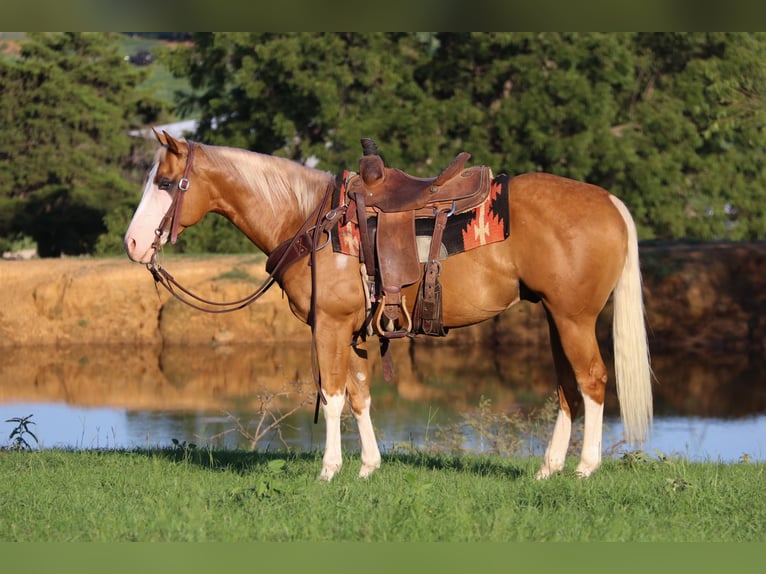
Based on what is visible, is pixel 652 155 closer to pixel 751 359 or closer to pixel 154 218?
pixel 751 359

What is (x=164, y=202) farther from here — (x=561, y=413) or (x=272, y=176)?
(x=561, y=413)

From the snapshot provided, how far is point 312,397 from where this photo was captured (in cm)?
1002

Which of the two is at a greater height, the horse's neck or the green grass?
the horse's neck

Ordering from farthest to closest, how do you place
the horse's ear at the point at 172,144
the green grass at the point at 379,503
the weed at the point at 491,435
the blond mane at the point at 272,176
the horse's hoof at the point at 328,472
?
the weed at the point at 491,435
the blond mane at the point at 272,176
the horse's hoof at the point at 328,472
the horse's ear at the point at 172,144
the green grass at the point at 379,503

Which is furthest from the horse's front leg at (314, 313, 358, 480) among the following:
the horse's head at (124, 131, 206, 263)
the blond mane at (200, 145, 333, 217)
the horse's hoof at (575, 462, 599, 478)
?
the horse's hoof at (575, 462, 599, 478)

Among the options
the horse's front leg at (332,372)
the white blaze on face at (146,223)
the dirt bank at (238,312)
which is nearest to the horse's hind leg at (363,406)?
the horse's front leg at (332,372)

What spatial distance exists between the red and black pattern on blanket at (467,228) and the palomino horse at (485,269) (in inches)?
2.3

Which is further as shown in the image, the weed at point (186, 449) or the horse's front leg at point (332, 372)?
the weed at point (186, 449)

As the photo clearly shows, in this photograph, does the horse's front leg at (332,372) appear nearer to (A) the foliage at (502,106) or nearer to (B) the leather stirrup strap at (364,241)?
(B) the leather stirrup strap at (364,241)

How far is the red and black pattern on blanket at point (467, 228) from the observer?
634 centimetres

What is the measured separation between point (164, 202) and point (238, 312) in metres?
15.0

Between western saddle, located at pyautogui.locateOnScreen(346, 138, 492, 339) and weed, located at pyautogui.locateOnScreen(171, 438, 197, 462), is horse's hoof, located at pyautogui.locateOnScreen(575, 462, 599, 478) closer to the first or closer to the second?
western saddle, located at pyautogui.locateOnScreen(346, 138, 492, 339)

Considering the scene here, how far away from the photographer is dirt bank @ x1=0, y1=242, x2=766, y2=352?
827 inches

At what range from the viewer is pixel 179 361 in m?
19.5
